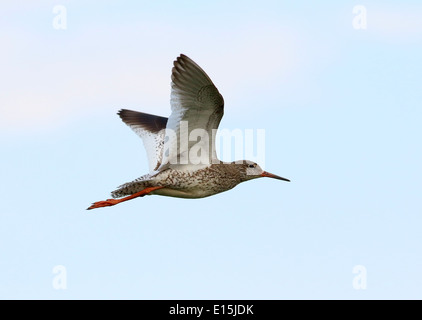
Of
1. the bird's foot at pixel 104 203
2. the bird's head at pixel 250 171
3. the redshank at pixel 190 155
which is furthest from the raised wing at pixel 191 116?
the bird's foot at pixel 104 203

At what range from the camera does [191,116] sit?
30.9 feet

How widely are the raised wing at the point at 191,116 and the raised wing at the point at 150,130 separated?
72 centimetres

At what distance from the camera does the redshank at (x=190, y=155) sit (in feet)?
30.0

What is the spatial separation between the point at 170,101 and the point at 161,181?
1.17 metres

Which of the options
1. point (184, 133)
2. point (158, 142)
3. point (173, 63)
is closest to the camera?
point (173, 63)

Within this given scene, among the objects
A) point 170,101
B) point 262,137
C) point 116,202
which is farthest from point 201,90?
point 116,202

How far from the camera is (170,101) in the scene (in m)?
9.31

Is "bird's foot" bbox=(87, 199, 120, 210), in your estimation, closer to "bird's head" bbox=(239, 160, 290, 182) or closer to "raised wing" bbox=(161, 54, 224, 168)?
"raised wing" bbox=(161, 54, 224, 168)

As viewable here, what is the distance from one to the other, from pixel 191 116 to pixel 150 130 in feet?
7.70

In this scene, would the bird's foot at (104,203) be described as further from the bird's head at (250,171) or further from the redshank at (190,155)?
the bird's head at (250,171)

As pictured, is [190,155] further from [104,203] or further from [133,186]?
[104,203]

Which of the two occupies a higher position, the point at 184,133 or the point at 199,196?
the point at 184,133
